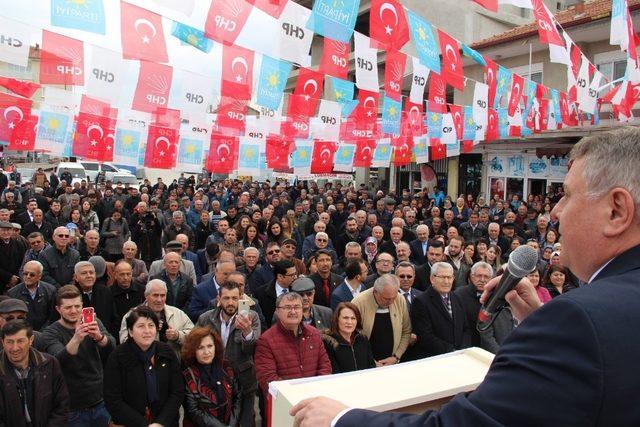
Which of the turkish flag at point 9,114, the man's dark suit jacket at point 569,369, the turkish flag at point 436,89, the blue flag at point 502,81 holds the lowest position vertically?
the man's dark suit jacket at point 569,369

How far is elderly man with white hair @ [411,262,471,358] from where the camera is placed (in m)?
5.70

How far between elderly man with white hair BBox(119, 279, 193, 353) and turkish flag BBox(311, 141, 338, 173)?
21.2ft

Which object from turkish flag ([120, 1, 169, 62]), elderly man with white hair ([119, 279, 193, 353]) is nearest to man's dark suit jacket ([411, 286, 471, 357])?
elderly man with white hair ([119, 279, 193, 353])

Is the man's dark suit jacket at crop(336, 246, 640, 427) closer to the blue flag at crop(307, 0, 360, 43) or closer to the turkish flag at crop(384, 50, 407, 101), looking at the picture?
the blue flag at crop(307, 0, 360, 43)

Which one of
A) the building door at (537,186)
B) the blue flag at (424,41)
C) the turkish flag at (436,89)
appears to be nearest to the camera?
the blue flag at (424,41)

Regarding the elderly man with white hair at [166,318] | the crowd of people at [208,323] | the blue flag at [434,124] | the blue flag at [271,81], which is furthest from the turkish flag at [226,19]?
the blue flag at [434,124]

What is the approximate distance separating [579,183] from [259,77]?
7429mm

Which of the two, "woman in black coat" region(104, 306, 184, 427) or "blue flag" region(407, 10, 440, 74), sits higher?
"blue flag" region(407, 10, 440, 74)

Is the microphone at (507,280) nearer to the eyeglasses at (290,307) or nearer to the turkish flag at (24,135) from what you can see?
the eyeglasses at (290,307)

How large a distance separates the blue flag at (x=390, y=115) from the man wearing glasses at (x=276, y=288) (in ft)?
17.6

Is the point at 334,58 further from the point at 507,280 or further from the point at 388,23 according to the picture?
the point at 507,280

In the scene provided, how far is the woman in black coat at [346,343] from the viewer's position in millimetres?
5059

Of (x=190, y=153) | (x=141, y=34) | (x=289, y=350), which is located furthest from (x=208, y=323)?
(x=190, y=153)

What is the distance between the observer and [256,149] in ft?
34.7
